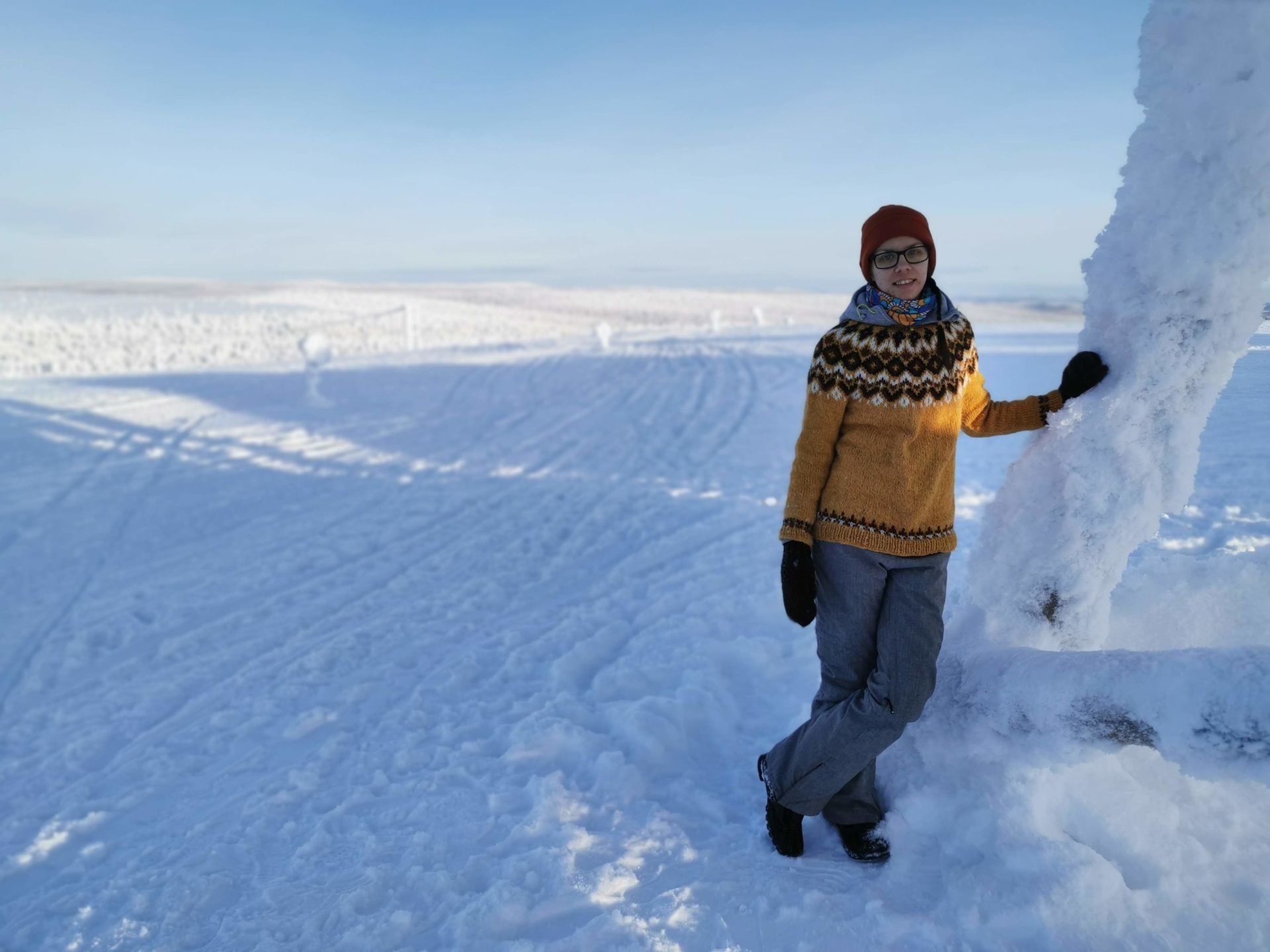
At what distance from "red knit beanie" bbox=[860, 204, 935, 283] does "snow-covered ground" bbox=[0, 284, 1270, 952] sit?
2.54 feet

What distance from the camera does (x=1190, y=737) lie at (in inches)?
68.9

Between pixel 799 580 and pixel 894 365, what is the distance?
2.13ft

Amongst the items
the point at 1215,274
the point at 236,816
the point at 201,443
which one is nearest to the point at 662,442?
the point at 201,443

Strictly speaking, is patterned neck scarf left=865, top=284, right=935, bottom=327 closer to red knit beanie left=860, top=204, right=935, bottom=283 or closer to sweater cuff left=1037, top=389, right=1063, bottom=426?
red knit beanie left=860, top=204, right=935, bottom=283

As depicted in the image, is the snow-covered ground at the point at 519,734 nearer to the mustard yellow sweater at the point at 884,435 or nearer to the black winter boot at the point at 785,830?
the black winter boot at the point at 785,830

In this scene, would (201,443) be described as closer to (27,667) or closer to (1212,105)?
(27,667)

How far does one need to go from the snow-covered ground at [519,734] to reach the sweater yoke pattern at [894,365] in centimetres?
53

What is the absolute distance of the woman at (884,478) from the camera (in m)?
2.09

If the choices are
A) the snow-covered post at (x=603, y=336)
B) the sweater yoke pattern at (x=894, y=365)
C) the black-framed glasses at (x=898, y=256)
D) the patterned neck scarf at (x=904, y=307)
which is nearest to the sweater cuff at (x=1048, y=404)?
the sweater yoke pattern at (x=894, y=365)

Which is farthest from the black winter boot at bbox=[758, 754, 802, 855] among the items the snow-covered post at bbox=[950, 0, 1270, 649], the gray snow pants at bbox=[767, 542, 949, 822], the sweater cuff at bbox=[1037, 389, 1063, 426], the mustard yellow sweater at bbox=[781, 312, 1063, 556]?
the sweater cuff at bbox=[1037, 389, 1063, 426]

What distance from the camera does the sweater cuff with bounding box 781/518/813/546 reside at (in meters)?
2.18

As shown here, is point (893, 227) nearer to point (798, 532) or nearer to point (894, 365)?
point (894, 365)

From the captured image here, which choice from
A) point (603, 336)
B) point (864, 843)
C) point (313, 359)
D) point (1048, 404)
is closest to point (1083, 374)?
point (1048, 404)

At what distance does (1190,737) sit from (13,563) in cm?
684
